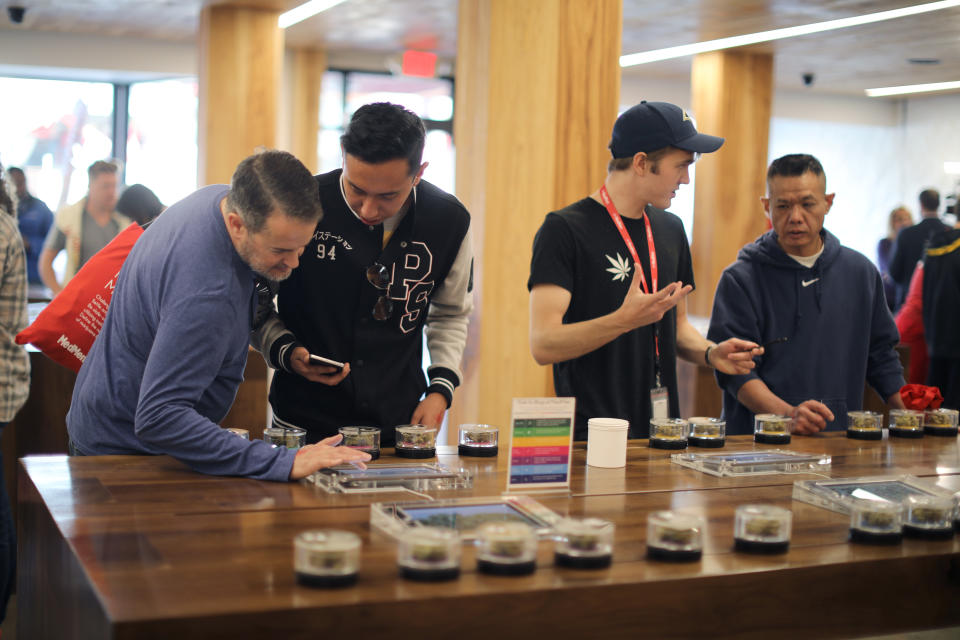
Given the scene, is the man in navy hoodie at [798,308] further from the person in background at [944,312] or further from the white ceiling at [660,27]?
the white ceiling at [660,27]

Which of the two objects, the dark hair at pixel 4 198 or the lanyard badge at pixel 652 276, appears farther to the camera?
the dark hair at pixel 4 198

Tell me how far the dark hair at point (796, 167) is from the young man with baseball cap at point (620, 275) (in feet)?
0.97

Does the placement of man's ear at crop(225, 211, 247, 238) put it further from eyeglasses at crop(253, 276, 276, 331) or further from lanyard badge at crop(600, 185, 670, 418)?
lanyard badge at crop(600, 185, 670, 418)

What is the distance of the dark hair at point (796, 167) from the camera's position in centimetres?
302

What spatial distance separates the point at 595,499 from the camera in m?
2.02

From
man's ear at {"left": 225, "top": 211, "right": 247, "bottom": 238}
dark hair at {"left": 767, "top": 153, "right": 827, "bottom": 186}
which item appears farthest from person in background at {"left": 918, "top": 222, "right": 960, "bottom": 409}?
man's ear at {"left": 225, "top": 211, "right": 247, "bottom": 238}

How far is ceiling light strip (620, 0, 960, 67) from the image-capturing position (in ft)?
27.3

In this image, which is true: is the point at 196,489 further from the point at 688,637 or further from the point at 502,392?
the point at 502,392

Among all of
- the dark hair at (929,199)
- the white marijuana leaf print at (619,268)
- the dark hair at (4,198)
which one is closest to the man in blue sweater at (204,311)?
the white marijuana leaf print at (619,268)

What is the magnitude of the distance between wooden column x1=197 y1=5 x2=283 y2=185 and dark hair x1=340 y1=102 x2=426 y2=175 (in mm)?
6463

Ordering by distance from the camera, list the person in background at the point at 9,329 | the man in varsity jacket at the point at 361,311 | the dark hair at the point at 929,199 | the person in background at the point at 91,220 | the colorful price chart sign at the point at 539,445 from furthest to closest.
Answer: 1. the dark hair at the point at 929,199
2. the person in background at the point at 91,220
3. the person in background at the point at 9,329
4. the man in varsity jacket at the point at 361,311
5. the colorful price chart sign at the point at 539,445

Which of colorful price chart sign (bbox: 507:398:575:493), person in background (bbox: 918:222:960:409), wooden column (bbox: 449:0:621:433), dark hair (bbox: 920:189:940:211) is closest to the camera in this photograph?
colorful price chart sign (bbox: 507:398:575:493)

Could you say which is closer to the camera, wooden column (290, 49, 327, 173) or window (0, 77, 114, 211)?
window (0, 77, 114, 211)

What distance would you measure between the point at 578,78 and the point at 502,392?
1.45 meters
